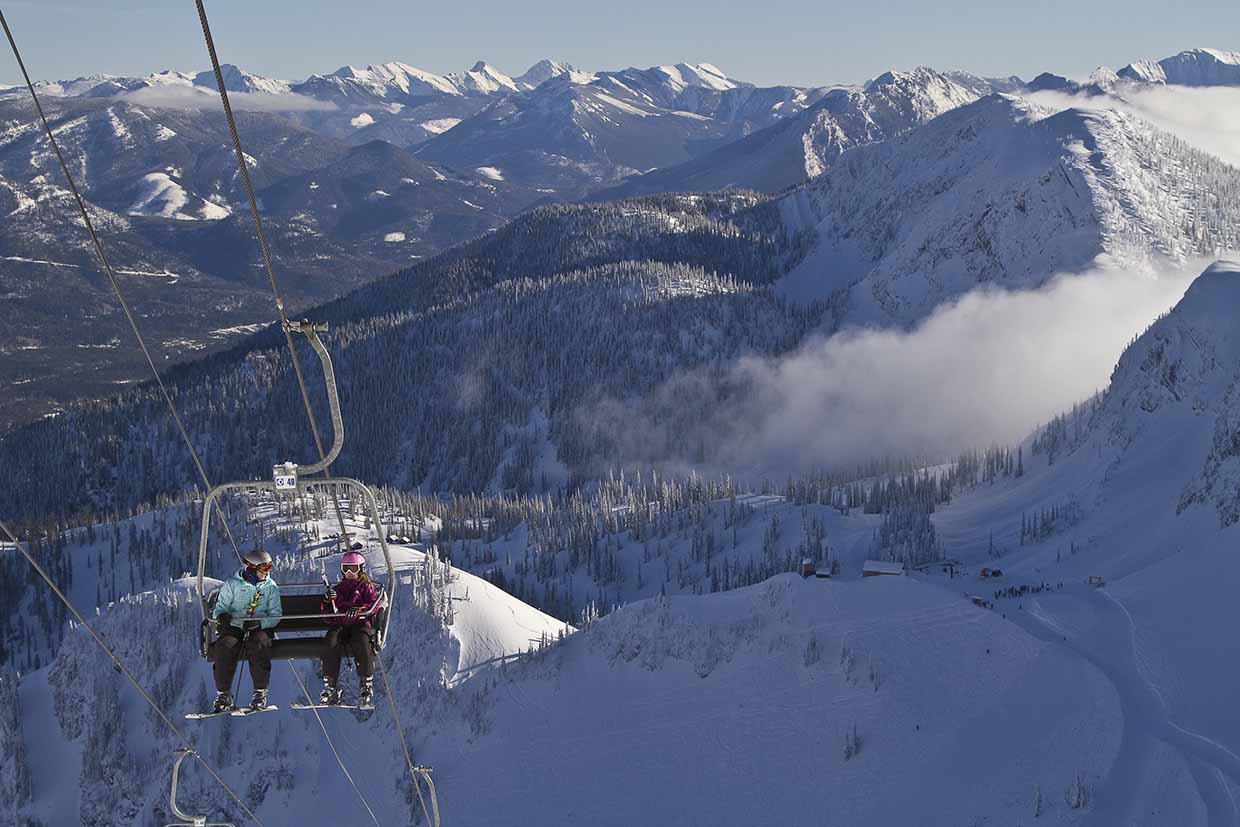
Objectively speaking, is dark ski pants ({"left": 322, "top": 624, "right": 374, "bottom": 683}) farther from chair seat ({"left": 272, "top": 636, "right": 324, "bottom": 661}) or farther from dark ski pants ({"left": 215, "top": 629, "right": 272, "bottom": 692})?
dark ski pants ({"left": 215, "top": 629, "right": 272, "bottom": 692})

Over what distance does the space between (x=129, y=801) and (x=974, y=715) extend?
58145 mm

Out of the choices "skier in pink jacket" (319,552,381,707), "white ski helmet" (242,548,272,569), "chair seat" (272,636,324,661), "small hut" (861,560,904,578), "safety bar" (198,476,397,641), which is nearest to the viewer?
"safety bar" (198,476,397,641)

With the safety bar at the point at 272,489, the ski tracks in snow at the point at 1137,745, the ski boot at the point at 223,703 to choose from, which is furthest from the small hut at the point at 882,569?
the ski boot at the point at 223,703

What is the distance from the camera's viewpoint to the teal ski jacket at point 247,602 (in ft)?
95.6

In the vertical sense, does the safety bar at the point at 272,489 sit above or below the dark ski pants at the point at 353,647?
above

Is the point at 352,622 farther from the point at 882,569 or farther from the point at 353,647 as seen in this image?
the point at 882,569

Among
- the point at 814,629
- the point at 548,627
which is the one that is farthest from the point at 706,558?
the point at 814,629

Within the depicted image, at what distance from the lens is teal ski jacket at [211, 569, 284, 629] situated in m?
29.1

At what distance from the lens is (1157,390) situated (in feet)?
461

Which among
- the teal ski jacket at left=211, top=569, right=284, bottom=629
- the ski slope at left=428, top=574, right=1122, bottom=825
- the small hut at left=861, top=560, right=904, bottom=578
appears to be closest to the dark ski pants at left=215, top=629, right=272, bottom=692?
the teal ski jacket at left=211, top=569, right=284, bottom=629

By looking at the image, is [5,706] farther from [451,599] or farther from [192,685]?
[451,599]

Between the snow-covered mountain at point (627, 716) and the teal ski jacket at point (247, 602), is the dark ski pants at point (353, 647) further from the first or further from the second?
the snow-covered mountain at point (627, 716)

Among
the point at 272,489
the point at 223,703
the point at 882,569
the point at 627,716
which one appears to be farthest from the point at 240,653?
the point at 882,569

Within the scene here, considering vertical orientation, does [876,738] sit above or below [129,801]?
above
